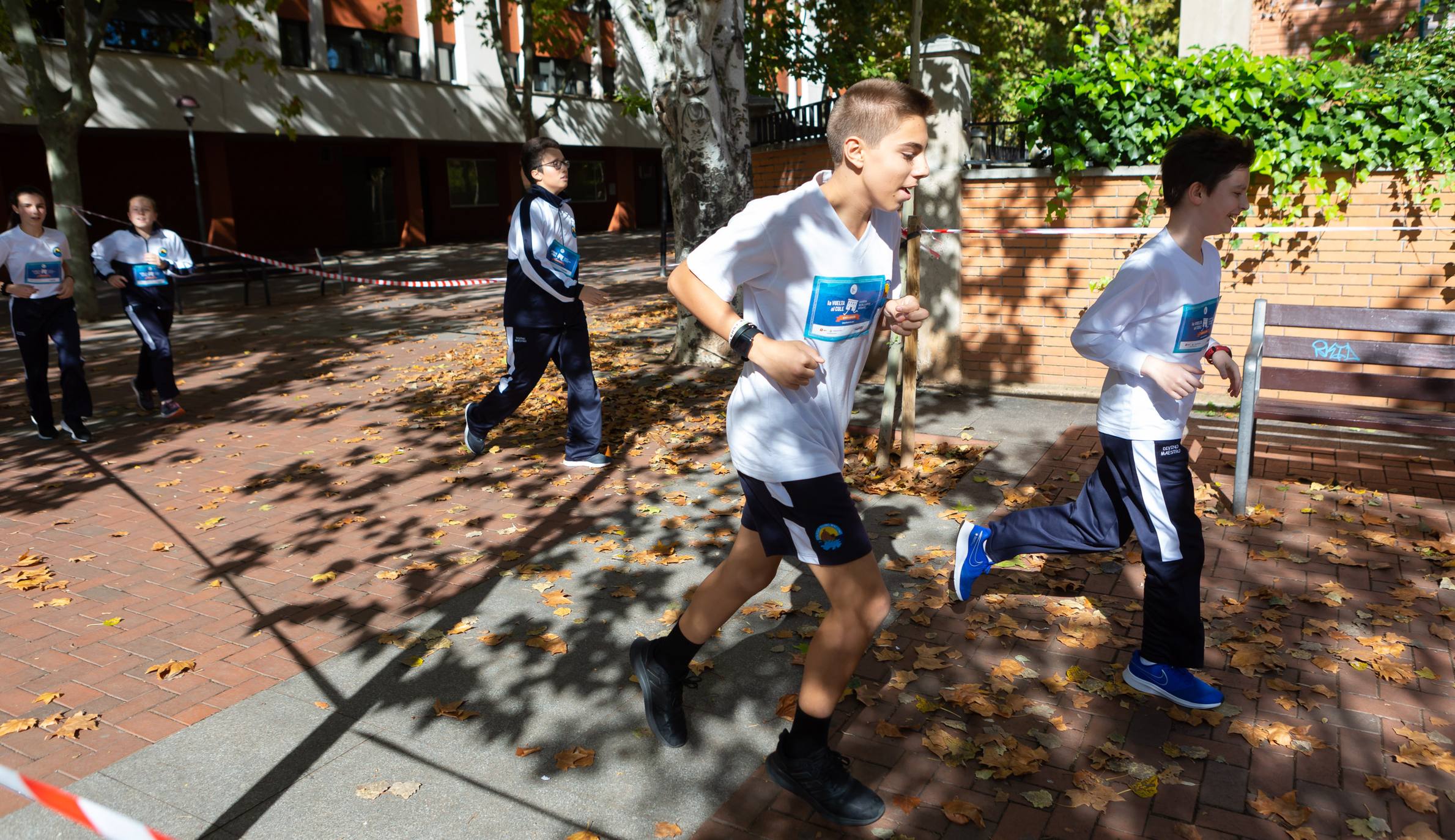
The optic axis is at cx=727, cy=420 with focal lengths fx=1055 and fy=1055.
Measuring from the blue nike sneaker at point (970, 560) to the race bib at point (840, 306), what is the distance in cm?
162

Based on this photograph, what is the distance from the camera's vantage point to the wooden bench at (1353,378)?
554 centimetres

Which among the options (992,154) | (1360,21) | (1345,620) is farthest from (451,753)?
(1360,21)

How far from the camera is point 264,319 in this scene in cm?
1596

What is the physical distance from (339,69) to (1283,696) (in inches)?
1202

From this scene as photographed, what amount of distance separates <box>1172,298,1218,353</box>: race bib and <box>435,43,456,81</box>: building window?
3129cm

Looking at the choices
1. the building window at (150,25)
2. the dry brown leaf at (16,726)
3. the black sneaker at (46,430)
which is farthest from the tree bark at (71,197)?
the dry brown leaf at (16,726)

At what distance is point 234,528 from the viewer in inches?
239

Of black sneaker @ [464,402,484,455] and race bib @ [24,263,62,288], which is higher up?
race bib @ [24,263,62,288]

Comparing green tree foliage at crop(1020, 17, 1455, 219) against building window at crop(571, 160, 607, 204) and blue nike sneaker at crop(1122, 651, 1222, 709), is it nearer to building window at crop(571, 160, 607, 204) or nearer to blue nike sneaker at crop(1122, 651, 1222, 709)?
blue nike sneaker at crop(1122, 651, 1222, 709)

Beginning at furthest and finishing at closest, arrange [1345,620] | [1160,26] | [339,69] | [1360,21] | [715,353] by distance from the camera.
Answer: [1160,26], [339,69], [1360,21], [715,353], [1345,620]

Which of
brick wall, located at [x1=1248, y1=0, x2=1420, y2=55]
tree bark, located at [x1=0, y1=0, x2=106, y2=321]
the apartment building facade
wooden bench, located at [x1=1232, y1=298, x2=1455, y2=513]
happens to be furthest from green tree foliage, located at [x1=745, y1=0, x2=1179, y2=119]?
tree bark, located at [x1=0, y1=0, x2=106, y2=321]

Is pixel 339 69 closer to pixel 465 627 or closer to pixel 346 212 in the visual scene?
pixel 346 212

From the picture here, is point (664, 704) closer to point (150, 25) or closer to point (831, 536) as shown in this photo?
point (831, 536)

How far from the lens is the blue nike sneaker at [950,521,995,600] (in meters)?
4.33
